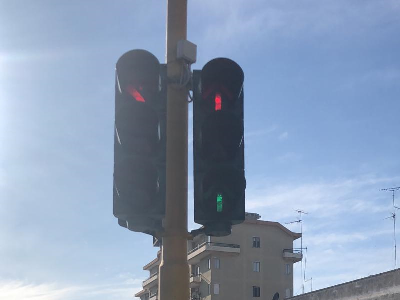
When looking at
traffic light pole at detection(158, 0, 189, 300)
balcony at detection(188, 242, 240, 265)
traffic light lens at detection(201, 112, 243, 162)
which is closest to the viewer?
traffic light pole at detection(158, 0, 189, 300)

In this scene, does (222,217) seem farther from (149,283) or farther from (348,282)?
(149,283)

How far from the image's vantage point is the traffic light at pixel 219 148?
5410 millimetres

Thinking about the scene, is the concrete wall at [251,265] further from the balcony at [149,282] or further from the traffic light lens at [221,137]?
→ the traffic light lens at [221,137]

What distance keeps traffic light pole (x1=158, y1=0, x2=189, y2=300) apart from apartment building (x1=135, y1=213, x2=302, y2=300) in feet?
223

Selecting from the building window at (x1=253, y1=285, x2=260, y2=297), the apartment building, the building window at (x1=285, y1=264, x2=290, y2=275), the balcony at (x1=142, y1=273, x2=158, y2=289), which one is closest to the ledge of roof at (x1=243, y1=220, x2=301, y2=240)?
the apartment building

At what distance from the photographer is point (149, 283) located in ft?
304

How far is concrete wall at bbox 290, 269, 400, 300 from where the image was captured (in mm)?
40188

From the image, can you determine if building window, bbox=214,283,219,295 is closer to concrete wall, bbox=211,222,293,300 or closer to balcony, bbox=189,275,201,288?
concrete wall, bbox=211,222,293,300

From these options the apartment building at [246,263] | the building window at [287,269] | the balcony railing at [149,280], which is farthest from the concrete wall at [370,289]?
the balcony railing at [149,280]

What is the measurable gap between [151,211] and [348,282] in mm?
41632

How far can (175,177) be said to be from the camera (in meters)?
5.57

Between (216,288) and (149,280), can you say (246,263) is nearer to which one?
(216,288)

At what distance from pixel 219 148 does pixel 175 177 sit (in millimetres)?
443

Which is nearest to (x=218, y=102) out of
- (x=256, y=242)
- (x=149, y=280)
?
(x=256, y=242)
